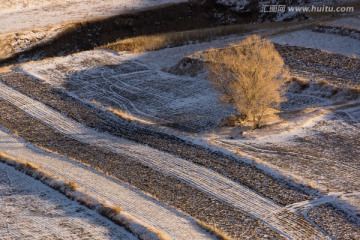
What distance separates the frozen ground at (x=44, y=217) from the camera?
79.2ft

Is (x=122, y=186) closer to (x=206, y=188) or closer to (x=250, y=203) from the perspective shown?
(x=206, y=188)

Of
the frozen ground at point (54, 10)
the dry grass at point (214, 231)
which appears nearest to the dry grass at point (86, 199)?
the dry grass at point (214, 231)

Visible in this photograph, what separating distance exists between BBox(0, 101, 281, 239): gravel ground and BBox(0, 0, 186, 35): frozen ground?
23.3 m

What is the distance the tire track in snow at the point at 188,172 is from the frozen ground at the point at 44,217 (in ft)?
17.8

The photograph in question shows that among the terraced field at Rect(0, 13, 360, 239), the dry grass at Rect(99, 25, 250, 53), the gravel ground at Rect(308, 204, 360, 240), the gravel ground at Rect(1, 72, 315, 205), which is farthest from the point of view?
the dry grass at Rect(99, 25, 250, 53)

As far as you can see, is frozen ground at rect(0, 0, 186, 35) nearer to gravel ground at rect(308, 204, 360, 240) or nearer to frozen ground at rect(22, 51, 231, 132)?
frozen ground at rect(22, 51, 231, 132)

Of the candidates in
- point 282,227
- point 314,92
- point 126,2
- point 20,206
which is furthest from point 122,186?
point 126,2

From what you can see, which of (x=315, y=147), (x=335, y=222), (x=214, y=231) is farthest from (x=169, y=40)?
(x=335, y=222)

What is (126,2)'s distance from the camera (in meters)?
67.2

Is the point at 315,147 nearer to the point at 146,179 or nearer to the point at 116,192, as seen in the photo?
the point at 146,179

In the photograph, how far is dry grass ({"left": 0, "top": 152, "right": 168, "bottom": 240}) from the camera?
24.1 m

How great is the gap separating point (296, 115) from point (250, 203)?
11.4 metres

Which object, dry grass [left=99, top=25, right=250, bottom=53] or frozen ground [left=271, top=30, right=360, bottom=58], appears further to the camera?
dry grass [left=99, top=25, right=250, bottom=53]

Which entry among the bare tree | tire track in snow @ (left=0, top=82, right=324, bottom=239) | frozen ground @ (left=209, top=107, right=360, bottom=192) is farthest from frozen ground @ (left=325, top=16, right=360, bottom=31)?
tire track in snow @ (left=0, top=82, right=324, bottom=239)
